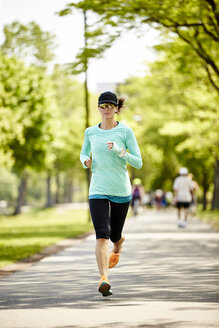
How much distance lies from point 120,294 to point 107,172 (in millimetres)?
1266

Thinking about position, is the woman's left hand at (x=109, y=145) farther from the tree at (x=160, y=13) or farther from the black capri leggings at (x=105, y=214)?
the tree at (x=160, y=13)

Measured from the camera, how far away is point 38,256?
11.6 metres

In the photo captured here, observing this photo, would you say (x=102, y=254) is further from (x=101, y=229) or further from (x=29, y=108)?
(x=29, y=108)

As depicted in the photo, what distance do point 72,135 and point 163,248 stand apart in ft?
162

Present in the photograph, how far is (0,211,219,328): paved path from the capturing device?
18.0 ft

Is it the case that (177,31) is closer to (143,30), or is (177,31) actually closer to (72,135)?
(143,30)

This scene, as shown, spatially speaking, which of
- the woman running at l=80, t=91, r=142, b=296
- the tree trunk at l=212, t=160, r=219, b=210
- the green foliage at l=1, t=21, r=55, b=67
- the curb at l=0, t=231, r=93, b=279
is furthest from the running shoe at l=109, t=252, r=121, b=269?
the green foliage at l=1, t=21, r=55, b=67

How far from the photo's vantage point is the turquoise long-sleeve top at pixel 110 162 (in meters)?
6.77

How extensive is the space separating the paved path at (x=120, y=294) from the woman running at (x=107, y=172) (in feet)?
1.68

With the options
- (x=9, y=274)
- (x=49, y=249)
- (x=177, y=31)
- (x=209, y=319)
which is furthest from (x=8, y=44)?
(x=209, y=319)

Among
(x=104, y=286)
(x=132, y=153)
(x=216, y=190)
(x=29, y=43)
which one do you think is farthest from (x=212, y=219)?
(x=29, y=43)

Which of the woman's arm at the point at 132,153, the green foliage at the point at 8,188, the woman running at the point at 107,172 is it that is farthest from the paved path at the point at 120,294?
the green foliage at the point at 8,188

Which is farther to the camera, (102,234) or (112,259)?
(112,259)

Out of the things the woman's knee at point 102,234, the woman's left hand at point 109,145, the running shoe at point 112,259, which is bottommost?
the running shoe at point 112,259
